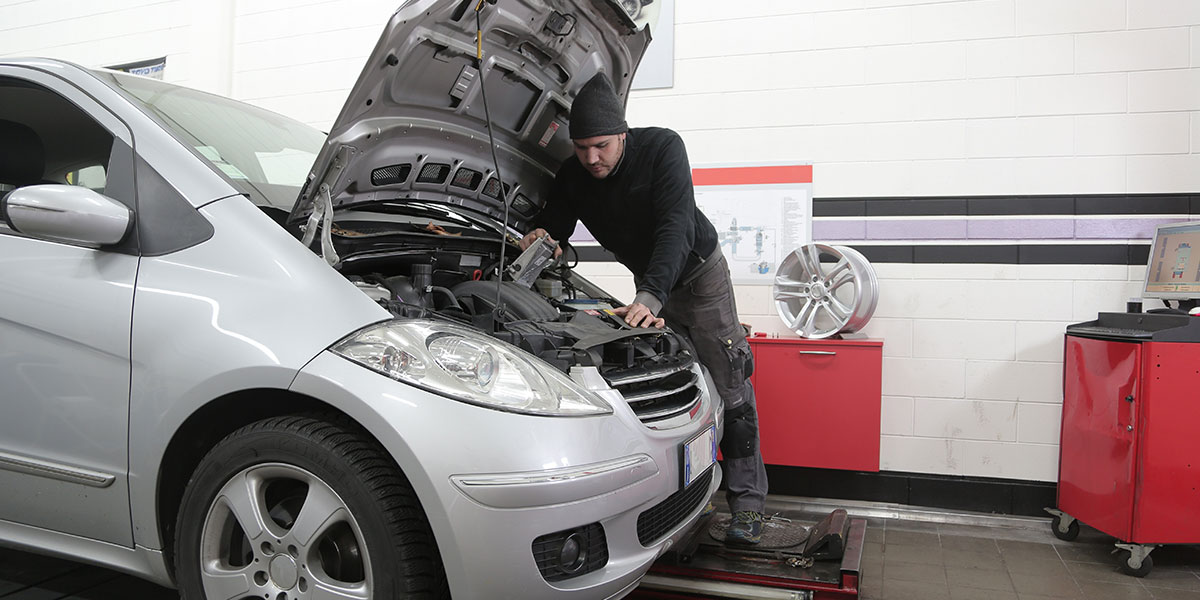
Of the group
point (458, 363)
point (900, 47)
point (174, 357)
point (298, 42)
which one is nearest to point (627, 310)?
point (458, 363)

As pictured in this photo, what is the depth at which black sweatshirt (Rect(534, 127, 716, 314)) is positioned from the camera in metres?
2.21

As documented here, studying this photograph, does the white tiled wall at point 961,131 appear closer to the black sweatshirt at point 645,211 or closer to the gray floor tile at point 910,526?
the gray floor tile at point 910,526

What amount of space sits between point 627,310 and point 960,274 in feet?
6.65

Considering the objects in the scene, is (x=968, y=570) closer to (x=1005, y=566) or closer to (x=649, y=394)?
(x=1005, y=566)

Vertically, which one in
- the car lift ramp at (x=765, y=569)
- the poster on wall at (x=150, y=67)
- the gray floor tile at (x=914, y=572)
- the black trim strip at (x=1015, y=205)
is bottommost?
the gray floor tile at (x=914, y=572)

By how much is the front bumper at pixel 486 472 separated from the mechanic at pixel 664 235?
79 centimetres

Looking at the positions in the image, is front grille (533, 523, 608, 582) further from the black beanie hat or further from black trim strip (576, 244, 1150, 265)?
black trim strip (576, 244, 1150, 265)

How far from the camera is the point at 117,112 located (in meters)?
1.67

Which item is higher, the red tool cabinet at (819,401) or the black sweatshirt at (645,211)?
the black sweatshirt at (645,211)

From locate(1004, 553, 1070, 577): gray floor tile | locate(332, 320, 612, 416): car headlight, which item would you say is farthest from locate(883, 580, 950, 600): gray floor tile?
locate(332, 320, 612, 416): car headlight

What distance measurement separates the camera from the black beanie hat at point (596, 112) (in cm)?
219

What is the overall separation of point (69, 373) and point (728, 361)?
1811 mm

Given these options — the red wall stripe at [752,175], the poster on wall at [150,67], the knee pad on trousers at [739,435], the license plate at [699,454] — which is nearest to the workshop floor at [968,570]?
the knee pad on trousers at [739,435]

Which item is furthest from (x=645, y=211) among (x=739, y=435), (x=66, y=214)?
(x=66, y=214)
